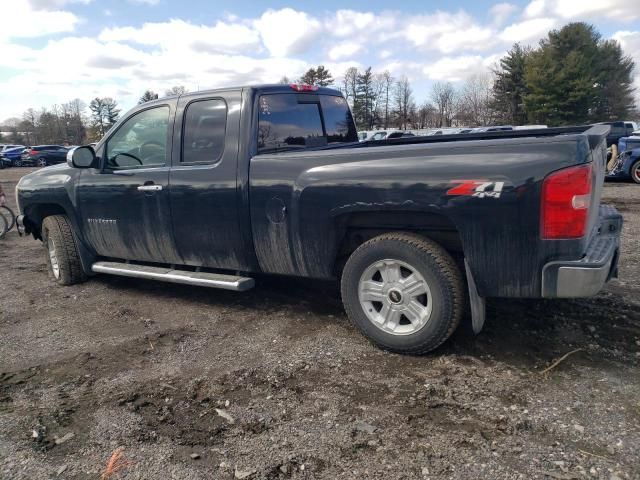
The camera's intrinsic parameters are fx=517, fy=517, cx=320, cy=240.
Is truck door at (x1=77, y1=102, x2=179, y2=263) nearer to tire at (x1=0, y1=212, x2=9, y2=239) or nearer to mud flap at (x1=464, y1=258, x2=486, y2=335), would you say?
mud flap at (x1=464, y1=258, x2=486, y2=335)

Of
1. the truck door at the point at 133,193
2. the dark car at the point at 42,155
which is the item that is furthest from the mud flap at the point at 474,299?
the dark car at the point at 42,155

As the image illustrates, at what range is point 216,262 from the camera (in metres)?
4.56

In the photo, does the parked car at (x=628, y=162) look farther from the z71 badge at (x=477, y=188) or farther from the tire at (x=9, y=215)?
the tire at (x=9, y=215)

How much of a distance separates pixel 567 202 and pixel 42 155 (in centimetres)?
4096

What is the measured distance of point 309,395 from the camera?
128 inches

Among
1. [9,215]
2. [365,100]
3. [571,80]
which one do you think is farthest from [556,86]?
[9,215]

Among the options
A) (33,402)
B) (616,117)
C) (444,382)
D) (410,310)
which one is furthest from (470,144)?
(616,117)

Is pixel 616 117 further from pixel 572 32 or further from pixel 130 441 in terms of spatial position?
pixel 130 441

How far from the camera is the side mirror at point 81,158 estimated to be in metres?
5.09

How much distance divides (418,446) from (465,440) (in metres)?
0.25

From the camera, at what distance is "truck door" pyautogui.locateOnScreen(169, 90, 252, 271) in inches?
169

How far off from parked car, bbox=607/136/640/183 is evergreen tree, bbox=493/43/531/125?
4580cm

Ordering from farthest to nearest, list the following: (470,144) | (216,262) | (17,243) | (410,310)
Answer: (17,243), (216,262), (410,310), (470,144)

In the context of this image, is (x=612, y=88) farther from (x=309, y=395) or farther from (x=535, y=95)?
(x=309, y=395)
